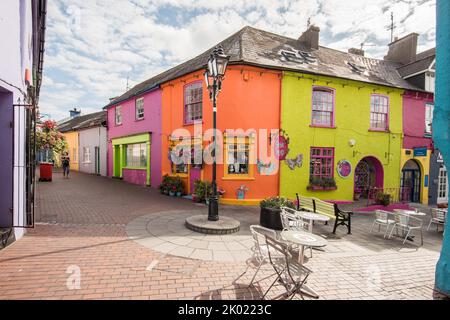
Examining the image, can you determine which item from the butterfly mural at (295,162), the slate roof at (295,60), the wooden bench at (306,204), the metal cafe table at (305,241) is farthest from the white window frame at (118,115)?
the metal cafe table at (305,241)

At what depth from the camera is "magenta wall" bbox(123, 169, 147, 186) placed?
1550 centimetres

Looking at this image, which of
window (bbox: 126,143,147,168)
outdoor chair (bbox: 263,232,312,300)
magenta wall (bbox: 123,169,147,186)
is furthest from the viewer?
window (bbox: 126,143,147,168)

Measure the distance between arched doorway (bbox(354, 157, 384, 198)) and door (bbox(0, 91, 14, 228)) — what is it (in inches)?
587

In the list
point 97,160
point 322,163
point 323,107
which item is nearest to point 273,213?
point 322,163

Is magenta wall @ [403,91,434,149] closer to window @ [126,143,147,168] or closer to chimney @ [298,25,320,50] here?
chimney @ [298,25,320,50]

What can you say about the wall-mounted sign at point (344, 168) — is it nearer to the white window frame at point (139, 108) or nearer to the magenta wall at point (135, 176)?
the magenta wall at point (135, 176)

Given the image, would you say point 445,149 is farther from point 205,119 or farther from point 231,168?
point 205,119

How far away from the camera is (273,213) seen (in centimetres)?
679

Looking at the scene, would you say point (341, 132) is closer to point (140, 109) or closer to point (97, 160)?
point (140, 109)

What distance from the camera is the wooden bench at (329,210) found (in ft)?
22.9

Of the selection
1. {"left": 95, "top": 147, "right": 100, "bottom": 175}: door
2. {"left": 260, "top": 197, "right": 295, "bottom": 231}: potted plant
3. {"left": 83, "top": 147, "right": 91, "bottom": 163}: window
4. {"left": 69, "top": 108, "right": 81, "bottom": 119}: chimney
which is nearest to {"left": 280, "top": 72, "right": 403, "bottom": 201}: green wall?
{"left": 260, "top": 197, "right": 295, "bottom": 231}: potted plant

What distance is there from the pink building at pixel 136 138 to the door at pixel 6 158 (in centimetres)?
900

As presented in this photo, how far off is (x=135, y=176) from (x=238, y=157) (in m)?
9.23

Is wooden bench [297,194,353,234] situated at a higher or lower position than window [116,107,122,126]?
lower
